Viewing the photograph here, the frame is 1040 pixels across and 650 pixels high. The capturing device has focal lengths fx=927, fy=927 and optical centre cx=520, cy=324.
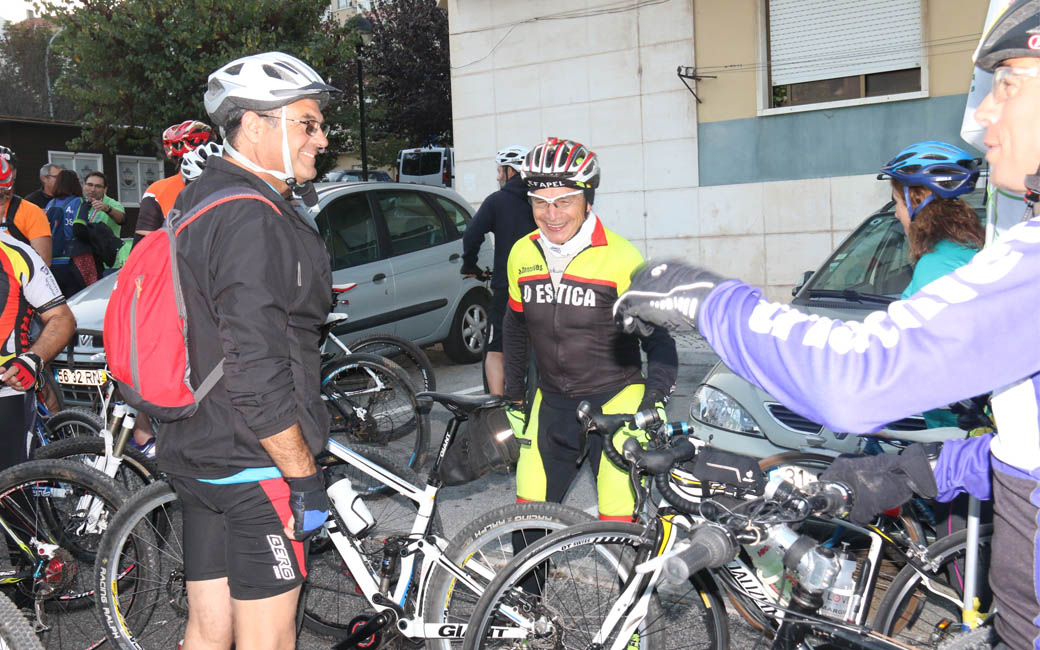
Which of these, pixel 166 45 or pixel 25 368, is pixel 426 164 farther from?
pixel 25 368

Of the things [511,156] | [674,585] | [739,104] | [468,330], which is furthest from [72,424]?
[739,104]

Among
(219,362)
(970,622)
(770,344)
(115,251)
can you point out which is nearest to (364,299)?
(115,251)

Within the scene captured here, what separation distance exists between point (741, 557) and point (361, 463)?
147cm

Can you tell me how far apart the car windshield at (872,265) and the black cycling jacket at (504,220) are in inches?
87.0

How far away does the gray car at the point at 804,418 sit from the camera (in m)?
4.39

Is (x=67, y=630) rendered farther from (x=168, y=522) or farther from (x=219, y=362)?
(x=219, y=362)

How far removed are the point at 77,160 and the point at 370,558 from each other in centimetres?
2294

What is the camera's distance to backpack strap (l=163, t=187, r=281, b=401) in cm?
245

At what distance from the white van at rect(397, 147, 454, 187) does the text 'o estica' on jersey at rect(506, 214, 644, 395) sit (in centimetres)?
2334

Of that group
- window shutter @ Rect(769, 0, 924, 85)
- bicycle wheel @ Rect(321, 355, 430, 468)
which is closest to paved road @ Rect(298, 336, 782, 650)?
bicycle wheel @ Rect(321, 355, 430, 468)

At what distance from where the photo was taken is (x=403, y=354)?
6.90m

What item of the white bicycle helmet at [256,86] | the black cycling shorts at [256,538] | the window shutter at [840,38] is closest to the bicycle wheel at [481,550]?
the black cycling shorts at [256,538]

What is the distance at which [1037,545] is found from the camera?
163cm

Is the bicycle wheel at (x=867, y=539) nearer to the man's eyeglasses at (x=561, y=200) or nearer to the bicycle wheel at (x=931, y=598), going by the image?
the bicycle wheel at (x=931, y=598)
